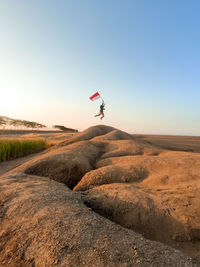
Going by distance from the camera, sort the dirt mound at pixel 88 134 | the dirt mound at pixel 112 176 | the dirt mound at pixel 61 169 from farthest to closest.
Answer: the dirt mound at pixel 88 134
the dirt mound at pixel 61 169
the dirt mound at pixel 112 176

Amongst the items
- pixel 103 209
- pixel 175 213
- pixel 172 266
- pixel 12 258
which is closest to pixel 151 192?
pixel 175 213

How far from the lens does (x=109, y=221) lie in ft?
4.42

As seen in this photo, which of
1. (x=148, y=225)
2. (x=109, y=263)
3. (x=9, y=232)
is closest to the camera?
(x=109, y=263)

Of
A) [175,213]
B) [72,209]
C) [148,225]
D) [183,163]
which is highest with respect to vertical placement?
[183,163]

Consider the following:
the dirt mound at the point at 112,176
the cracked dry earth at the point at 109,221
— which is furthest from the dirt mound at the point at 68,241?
the dirt mound at the point at 112,176

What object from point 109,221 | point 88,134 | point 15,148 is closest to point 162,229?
point 109,221

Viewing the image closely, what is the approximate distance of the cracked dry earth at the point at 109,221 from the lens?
0.99m

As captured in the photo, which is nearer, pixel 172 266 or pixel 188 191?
pixel 172 266

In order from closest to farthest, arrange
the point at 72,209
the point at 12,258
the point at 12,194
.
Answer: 1. the point at 12,258
2. the point at 72,209
3. the point at 12,194

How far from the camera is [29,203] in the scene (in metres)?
1.49

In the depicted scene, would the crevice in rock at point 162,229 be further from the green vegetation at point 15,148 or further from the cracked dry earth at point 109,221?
the green vegetation at point 15,148

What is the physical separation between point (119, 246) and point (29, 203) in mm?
932

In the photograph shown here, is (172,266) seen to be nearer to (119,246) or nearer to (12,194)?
(119,246)

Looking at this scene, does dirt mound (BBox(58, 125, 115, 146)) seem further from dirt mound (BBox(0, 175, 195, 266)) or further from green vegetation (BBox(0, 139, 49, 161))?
Result: dirt mound (BBox(0, 175, 195, 266))
